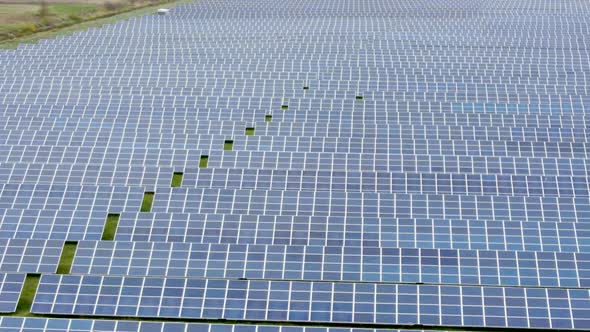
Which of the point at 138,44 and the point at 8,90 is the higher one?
the point at 138,44

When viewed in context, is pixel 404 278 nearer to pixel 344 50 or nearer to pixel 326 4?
pixel 344 50

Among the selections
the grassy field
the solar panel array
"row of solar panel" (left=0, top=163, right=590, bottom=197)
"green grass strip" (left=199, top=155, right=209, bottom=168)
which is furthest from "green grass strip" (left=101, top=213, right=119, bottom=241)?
the grassy field


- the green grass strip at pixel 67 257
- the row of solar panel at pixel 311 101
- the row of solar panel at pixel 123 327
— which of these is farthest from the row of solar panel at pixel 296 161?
the row of solar panel at pixel 123 327

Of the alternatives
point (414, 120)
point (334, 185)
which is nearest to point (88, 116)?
point (334, 185)

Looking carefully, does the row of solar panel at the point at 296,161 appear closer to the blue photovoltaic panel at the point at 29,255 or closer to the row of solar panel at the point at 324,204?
the row of solar panel at the point at 324,204

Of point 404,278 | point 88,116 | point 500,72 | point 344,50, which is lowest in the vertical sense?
point 404,278

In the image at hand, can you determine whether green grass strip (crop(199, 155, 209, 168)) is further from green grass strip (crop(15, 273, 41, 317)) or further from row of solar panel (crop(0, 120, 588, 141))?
green grass strip (crop(15, 273, 41, 317))
